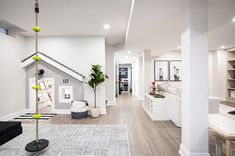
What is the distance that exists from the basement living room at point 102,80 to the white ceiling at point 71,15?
24 millimetres

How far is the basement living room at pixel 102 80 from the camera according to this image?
218cm

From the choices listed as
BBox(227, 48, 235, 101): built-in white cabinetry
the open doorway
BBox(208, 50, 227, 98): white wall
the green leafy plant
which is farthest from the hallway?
BBox(208, 50, 227, 98): white wall

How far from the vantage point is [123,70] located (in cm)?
1373

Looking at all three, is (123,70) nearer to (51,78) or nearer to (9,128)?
(51,78)

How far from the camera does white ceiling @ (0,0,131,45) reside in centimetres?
301

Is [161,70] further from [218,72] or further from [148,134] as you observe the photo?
[148,134]

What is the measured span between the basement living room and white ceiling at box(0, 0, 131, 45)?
0.08ft

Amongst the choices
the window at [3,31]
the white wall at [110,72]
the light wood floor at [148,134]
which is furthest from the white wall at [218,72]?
the window at [3,31]

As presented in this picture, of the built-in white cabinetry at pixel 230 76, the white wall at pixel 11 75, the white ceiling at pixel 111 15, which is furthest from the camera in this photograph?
the built-in white cabinetry at pixel 230 76

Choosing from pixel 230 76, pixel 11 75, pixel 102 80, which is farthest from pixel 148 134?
pixel 230 76

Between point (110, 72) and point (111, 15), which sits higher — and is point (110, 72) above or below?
below

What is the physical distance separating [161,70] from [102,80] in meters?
4.67

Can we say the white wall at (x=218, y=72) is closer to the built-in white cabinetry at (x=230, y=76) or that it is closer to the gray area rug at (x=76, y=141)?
the built-in white cabinetry at (x=230, y=76)

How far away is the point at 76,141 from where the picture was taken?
10.0 feet
